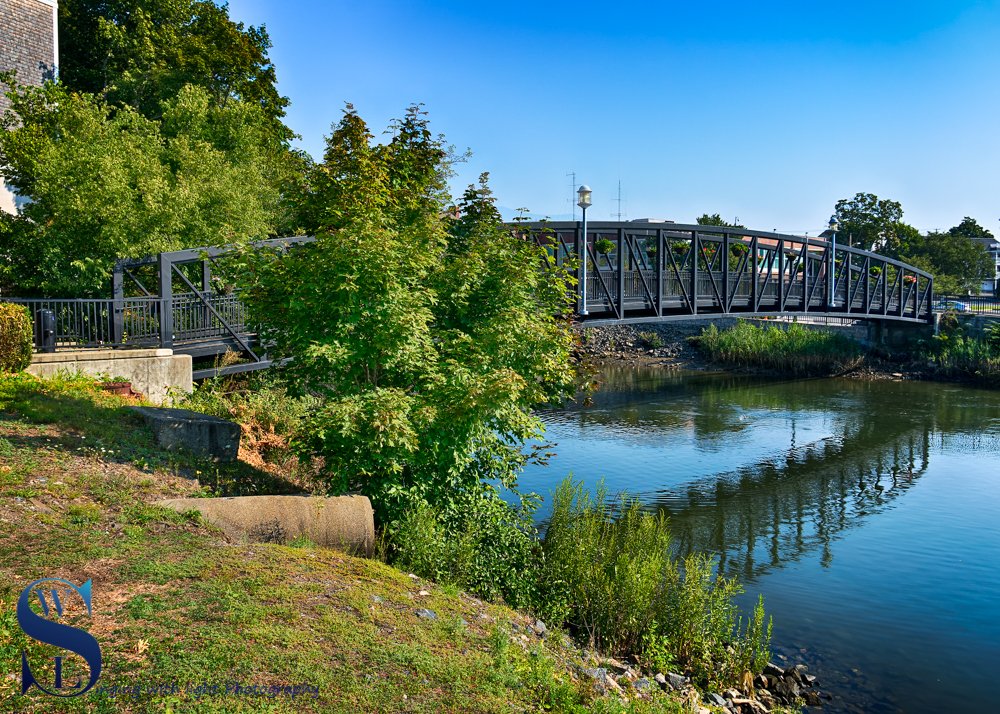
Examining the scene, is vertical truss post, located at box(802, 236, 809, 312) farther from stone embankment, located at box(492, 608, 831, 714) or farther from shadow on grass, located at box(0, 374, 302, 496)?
shadow on grass, located at box(0, 374, 302, 496)

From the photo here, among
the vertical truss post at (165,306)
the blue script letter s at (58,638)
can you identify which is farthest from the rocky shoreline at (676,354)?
the blue script letter s at (58,638)

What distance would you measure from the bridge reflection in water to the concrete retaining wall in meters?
9.36

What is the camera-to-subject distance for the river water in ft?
39.0

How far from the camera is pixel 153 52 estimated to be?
33.0m

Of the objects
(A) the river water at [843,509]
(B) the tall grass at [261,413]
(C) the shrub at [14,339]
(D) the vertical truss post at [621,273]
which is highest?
(D) the vertical truss post at [621,273]

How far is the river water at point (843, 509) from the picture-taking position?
11.9 meters

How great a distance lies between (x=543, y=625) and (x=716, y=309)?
90.5 feet

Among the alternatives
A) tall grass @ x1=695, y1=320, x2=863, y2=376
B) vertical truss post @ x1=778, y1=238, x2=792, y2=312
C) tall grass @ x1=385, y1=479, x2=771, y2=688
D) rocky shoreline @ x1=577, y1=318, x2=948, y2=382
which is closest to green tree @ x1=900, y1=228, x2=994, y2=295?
rocky shoreline @ x1=577, y1=318, x2=948, y2=382

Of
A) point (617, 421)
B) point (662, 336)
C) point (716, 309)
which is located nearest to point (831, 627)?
point (617, 421)

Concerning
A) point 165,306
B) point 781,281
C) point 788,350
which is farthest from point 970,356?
point 165,306

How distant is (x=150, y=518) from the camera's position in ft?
28.7

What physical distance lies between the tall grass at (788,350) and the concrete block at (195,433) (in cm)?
4115

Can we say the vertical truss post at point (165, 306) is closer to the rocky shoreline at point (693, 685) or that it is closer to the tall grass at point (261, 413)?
the tall grass at point (261, 413)

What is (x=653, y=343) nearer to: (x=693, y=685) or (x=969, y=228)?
(x=693, y=685)
